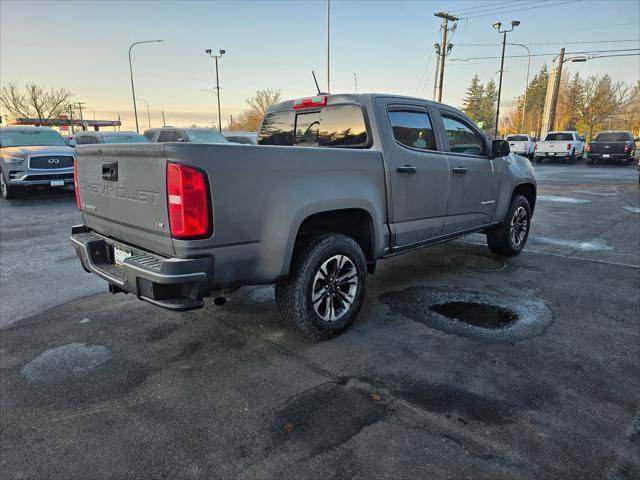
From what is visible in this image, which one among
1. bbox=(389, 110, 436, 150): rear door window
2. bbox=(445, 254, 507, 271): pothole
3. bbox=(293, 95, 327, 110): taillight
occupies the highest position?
bbox=(293, 95, 327, 110): taillight

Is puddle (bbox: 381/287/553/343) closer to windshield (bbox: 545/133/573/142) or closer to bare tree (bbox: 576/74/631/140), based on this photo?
windshield (bbox: 545/133/573/142)

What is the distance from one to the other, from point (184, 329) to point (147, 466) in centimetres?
170

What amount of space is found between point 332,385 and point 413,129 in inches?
103

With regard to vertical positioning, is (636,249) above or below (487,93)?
below

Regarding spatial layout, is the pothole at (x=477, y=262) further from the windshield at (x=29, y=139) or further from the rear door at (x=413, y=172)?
the windshield at (x=29, y=139)

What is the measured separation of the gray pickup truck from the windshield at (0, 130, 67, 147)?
1049 cm

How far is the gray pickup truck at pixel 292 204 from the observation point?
9.00 feet

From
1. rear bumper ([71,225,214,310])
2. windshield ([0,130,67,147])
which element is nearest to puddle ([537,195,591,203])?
rear bumper ([71,225,214,310])

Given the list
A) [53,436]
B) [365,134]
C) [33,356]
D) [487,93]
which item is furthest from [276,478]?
[487,93]

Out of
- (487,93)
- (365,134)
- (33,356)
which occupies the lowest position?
(33,356)

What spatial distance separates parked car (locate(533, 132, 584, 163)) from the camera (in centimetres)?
2756

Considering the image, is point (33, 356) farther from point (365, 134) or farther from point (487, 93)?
point (487, 93)

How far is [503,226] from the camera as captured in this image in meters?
5.92

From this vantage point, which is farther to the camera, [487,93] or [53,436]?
[487,93]
